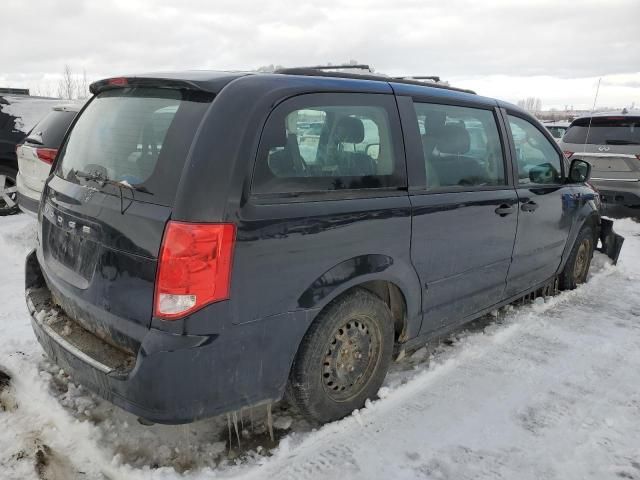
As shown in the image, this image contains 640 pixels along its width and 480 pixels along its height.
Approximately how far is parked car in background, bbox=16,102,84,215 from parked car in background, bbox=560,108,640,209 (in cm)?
732

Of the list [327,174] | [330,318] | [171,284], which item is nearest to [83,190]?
[171,284]

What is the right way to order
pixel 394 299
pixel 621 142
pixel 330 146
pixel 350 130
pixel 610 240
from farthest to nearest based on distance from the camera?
pixel 621 142 < pixel 610 240 < pixel 394 299 < pixel 350 130 < pixel 330 146

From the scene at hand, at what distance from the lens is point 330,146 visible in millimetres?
2527

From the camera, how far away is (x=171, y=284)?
80.0 inches

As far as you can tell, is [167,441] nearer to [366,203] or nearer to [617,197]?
[366,203]

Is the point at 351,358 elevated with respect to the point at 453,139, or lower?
lower

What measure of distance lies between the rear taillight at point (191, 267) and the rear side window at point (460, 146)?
1404 millimetres

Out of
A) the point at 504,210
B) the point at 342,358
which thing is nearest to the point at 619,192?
the point at 504,210

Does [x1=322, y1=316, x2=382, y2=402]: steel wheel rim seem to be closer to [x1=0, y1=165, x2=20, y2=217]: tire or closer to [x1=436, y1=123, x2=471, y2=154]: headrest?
[x1=436, y1=123, x2=471, y2=154]: headrest

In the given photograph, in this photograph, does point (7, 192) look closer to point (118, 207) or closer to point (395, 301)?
point (118, 207)

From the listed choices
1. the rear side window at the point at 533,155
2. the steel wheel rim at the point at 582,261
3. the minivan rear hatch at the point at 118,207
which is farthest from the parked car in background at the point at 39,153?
the steel wheel rim at the point at 582,261

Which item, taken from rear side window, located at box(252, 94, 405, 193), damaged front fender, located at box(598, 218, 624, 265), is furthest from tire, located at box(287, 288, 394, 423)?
damaged front fender, located at box(598, 218, 624, 265)

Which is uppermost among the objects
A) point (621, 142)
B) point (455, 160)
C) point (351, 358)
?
point (621, 142)

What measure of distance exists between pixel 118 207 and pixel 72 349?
71cm
